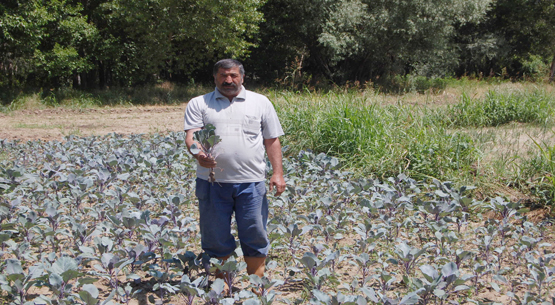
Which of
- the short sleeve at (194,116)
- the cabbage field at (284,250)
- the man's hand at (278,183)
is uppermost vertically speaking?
the short sleeve at (194,116)

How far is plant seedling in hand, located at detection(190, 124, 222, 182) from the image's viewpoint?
2.84m

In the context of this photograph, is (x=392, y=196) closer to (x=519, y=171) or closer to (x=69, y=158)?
(x=519, y=171)

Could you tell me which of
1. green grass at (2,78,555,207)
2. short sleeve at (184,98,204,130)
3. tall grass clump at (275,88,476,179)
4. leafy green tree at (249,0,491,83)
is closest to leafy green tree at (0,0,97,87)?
green grass at (2,78,555,207)

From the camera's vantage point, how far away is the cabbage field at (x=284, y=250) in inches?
112

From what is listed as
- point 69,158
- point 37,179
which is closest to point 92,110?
point 69,158

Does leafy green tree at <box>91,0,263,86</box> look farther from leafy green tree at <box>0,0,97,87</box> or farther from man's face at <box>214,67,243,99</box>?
man's face at <box>214,67,243,99</box>

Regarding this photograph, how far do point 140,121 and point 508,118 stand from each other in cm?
968

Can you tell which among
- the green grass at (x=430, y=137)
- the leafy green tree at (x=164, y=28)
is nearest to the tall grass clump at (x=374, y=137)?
the green grass at (x=430, y=137)

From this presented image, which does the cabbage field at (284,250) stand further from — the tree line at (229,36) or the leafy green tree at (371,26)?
the leafy green tree at (371,26)

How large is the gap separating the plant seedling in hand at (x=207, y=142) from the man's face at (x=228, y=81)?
0.98 feet

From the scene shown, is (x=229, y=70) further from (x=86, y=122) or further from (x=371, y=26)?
(x=371, y=26)

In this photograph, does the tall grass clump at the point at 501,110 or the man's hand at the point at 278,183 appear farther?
the tall grass clump at the point at 501,110

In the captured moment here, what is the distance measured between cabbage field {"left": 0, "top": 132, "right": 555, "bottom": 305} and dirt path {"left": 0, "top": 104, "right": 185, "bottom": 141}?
16.9 feet

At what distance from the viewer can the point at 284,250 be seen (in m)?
4.06
